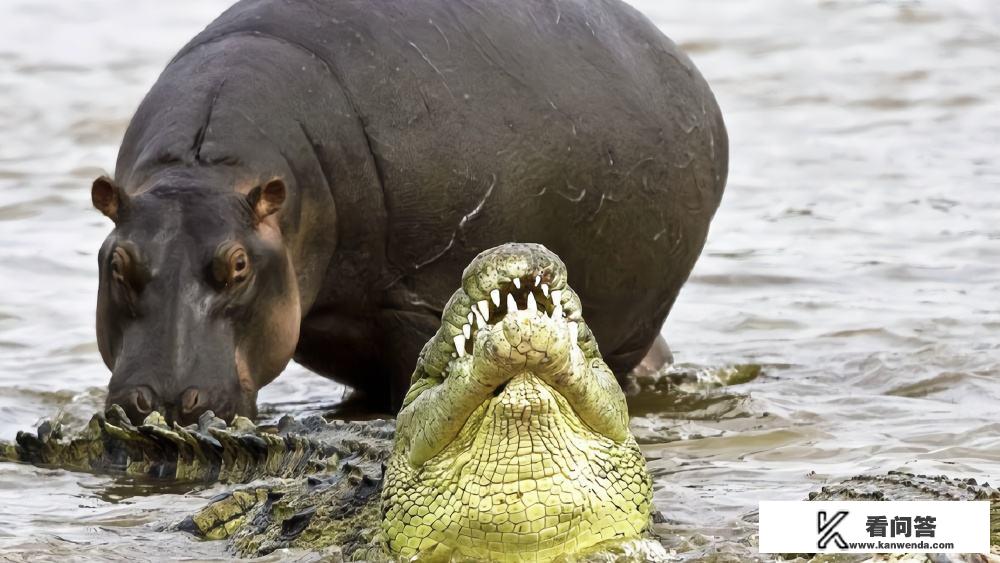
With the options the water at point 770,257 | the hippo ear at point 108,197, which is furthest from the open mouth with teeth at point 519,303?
the hippo ear at point 108,197

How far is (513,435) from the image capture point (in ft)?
14.5

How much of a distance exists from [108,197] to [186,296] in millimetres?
475

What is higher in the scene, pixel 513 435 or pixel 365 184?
pixel 365 184

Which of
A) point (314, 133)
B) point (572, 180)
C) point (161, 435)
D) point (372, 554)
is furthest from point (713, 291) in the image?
point (372, 554)

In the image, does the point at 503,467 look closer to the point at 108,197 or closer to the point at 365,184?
the point at 108,197

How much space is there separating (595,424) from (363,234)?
3.10m

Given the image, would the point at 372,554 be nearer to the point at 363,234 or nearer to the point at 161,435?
the point at 161,435

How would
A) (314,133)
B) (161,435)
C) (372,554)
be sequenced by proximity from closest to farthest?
(372,554)
(161,435)
(314,133)

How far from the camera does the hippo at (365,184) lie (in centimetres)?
684

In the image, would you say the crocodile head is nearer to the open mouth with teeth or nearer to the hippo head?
the open mouth with teeth

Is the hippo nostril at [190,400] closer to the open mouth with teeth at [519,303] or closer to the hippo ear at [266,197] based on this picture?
the hippo ear at [266,197]

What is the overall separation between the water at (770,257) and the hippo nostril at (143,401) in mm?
306

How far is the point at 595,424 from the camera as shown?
4.55m

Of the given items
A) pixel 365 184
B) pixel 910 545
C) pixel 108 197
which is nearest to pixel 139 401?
pixel 108 197
